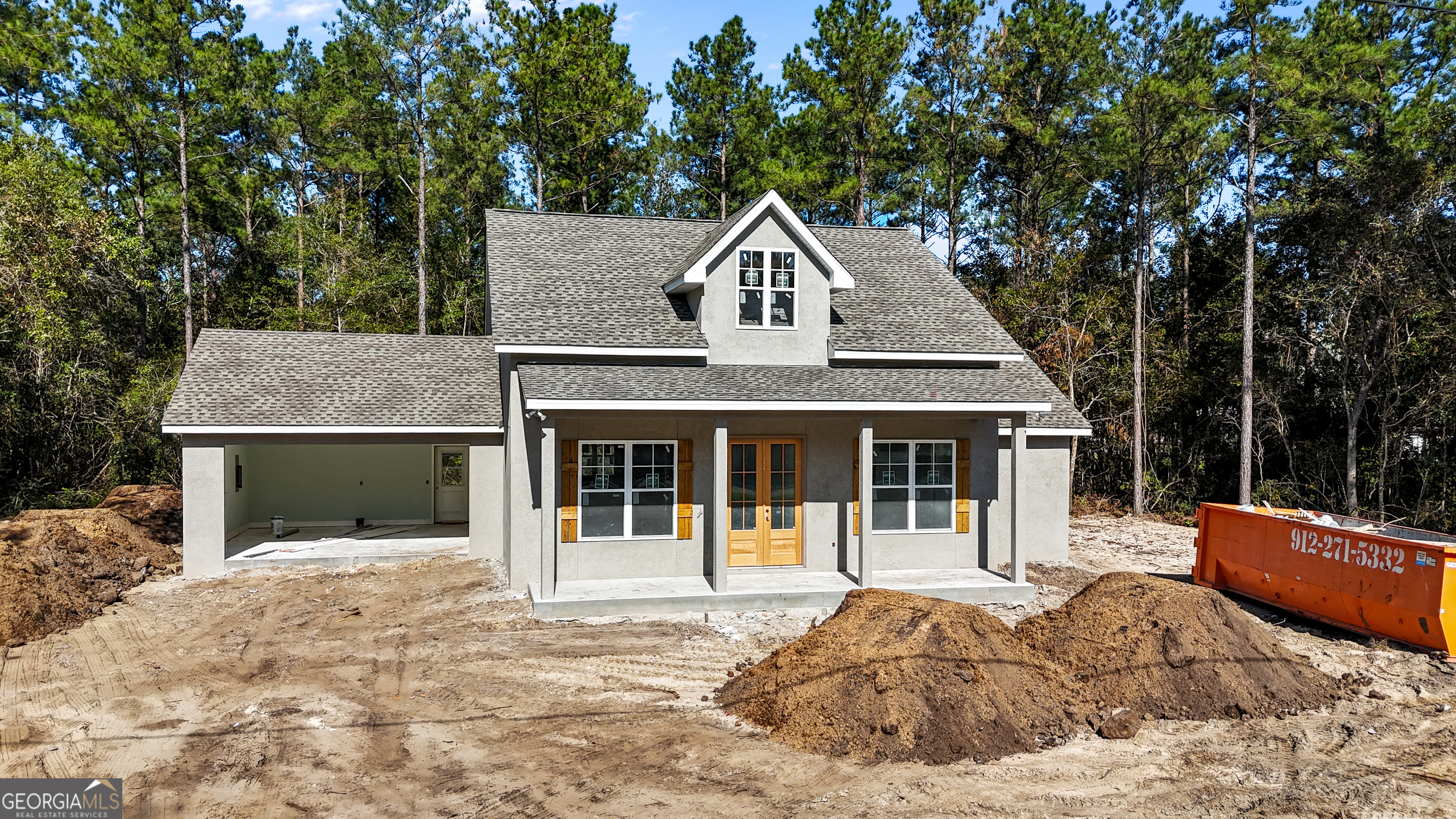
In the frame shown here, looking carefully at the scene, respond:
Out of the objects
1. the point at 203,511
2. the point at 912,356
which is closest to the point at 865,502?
the point at 912,356

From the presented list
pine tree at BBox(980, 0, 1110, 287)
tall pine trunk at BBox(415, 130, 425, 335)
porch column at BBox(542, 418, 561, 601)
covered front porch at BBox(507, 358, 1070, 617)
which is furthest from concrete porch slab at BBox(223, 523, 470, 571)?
pine tree at BBox(980, 0, 1110, 287)

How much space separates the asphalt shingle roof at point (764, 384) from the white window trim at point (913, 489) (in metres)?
0.97

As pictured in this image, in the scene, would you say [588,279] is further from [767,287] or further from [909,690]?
[909,690]

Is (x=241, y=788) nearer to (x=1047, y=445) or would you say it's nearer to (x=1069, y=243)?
(x=1047, y=445)

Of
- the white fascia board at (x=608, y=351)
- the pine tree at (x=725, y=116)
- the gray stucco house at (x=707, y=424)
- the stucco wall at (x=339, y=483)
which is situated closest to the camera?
the gray stucco house at (x=707, y=424)

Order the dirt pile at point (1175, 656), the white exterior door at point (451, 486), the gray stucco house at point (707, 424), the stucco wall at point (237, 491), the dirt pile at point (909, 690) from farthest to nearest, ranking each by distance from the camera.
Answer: the white exterior door at point (451, 486) < the stucco wall at point (237, 491) < the gray stucco house at point (707, 424) < the dirt pile at point (1175, 656) < the dirt pile at point (909, 690)

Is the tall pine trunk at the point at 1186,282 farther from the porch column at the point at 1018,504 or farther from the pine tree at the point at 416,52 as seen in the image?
the pine tree at the point at 416,52

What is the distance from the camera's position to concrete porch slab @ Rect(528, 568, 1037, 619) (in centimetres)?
1173

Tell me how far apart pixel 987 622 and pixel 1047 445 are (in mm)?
7629

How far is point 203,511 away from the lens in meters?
14.4

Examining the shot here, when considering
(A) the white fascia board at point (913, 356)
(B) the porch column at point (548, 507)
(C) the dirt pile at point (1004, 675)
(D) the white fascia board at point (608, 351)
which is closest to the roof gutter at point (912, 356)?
(A) the white fascia board at point (913, 356)

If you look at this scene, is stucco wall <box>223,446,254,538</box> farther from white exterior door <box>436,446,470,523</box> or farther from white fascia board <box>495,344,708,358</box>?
white fascia board <box>495,344,708,358</box>

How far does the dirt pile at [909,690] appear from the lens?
24.4 ft

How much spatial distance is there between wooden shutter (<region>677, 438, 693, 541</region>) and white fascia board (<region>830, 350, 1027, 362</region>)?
9.82 feet
